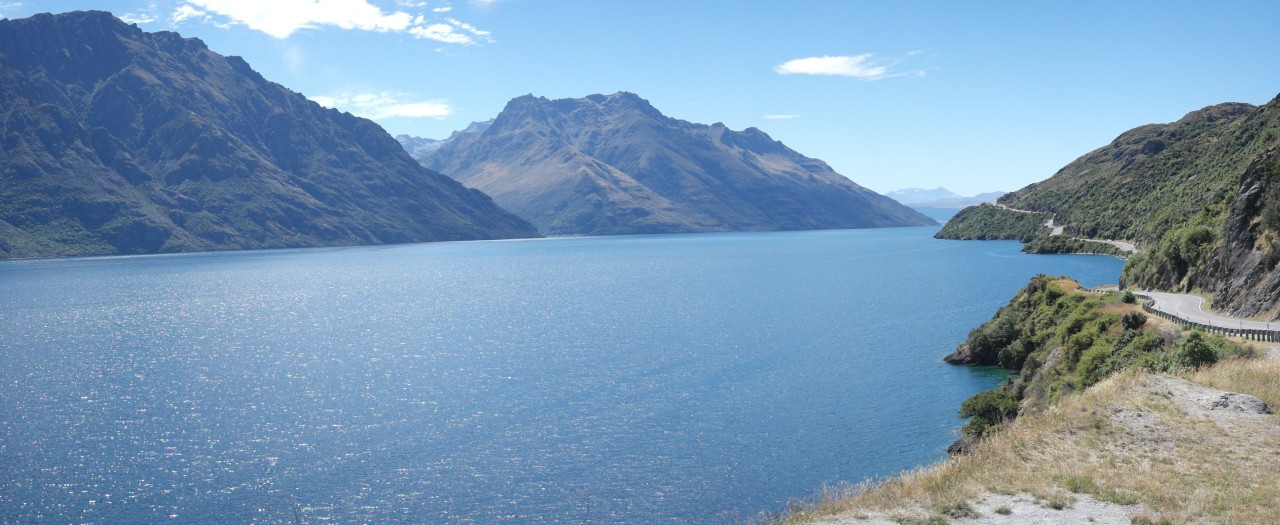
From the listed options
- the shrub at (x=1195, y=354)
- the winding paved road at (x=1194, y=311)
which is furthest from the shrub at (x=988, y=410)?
the winding paved road at (x=1194, y=311)

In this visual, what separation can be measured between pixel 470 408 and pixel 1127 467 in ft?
148

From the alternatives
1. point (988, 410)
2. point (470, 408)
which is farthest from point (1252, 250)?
point (470, 408)

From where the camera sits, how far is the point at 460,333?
96.7 m

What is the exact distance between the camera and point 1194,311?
54531 millimetres

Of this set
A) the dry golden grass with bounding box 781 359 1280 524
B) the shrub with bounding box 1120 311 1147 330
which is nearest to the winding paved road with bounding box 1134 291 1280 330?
the shrub with bounding box 1120 311 1147 330

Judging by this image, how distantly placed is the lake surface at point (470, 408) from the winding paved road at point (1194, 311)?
14411mm

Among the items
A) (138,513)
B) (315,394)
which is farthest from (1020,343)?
(138,513)

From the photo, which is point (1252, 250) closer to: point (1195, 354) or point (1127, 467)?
point (1195, 354)

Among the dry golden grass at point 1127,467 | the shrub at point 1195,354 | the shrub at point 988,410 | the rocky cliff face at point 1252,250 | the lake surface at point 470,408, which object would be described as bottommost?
the lake surface at point 470,408

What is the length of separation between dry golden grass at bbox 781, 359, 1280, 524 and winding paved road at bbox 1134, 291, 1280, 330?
1780 cm

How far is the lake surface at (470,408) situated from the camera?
4031 centimetres

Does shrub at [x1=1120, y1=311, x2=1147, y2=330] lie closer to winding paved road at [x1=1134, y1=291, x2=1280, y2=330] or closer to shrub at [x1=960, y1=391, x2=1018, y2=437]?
winding paved road at [x1=1134, y1=291, x2=1280, y2=330]

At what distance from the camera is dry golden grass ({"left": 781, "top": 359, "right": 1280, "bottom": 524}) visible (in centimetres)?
2070

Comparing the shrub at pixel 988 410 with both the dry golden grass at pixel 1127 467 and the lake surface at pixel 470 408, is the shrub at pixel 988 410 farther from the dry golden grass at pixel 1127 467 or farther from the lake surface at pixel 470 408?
the dry golden grass at pixel 1127 467
